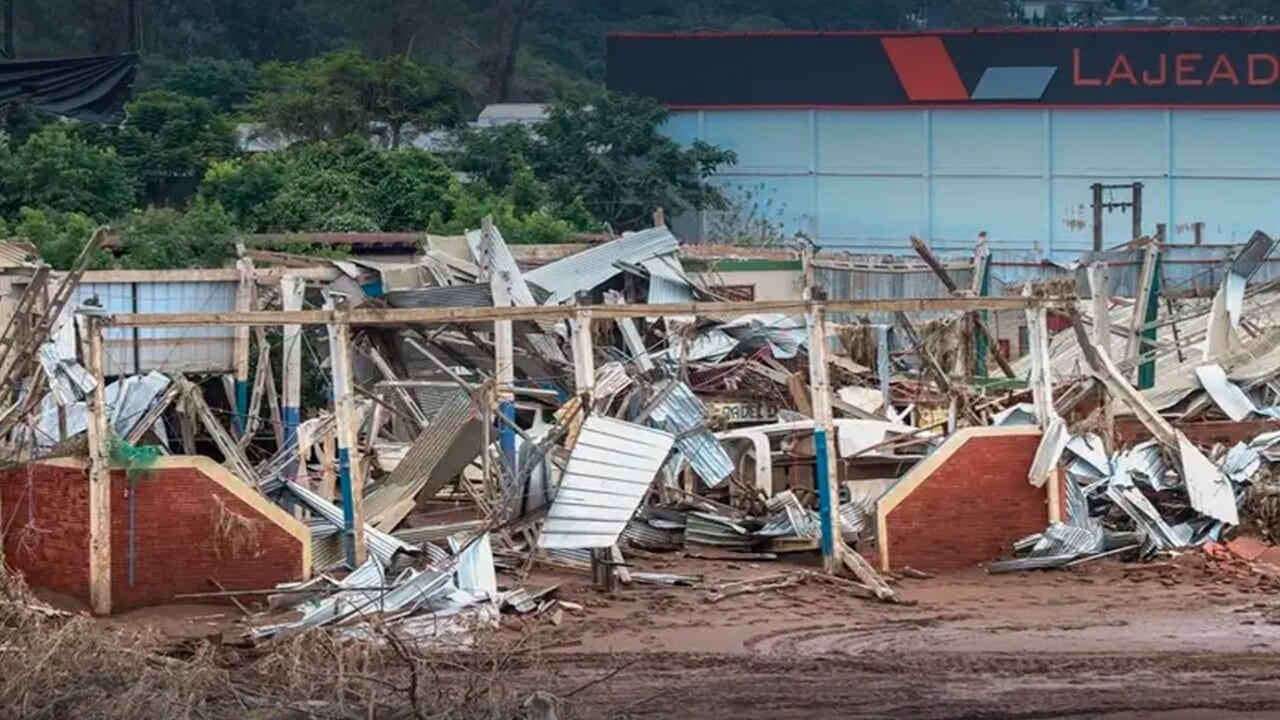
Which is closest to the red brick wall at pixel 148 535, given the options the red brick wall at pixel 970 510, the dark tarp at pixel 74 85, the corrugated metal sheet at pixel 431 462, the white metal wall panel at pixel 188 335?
the corrugated metal sheet at pixel 431 462

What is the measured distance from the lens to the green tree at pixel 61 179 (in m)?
30.3

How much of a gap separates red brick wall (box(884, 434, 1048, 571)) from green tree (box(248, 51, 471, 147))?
2529cm

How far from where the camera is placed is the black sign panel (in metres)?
43.4

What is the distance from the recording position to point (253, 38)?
6091 cm

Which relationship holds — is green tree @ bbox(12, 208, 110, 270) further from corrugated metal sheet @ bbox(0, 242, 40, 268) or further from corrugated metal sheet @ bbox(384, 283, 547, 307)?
corrugated metal sheet @ bbox(384, 283, 547, 307)

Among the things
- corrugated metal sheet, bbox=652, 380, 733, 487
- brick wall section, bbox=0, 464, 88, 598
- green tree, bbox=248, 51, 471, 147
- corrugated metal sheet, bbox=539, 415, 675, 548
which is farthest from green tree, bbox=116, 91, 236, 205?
corrugated metal sheet, bbox=539, 415, 675, 548

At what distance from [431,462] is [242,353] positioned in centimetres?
394

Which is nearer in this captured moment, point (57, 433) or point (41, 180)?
point (57, 433)

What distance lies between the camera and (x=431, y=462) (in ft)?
56.8

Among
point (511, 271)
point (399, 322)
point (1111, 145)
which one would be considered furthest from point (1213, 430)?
point (1111, 145)

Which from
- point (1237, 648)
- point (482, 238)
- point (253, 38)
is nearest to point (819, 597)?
point (1237, 648)

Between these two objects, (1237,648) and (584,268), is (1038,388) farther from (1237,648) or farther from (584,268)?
(584,268)

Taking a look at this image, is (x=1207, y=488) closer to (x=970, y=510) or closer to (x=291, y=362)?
(x=970, y=510)

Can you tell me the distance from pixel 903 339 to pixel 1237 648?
11.0 meters
